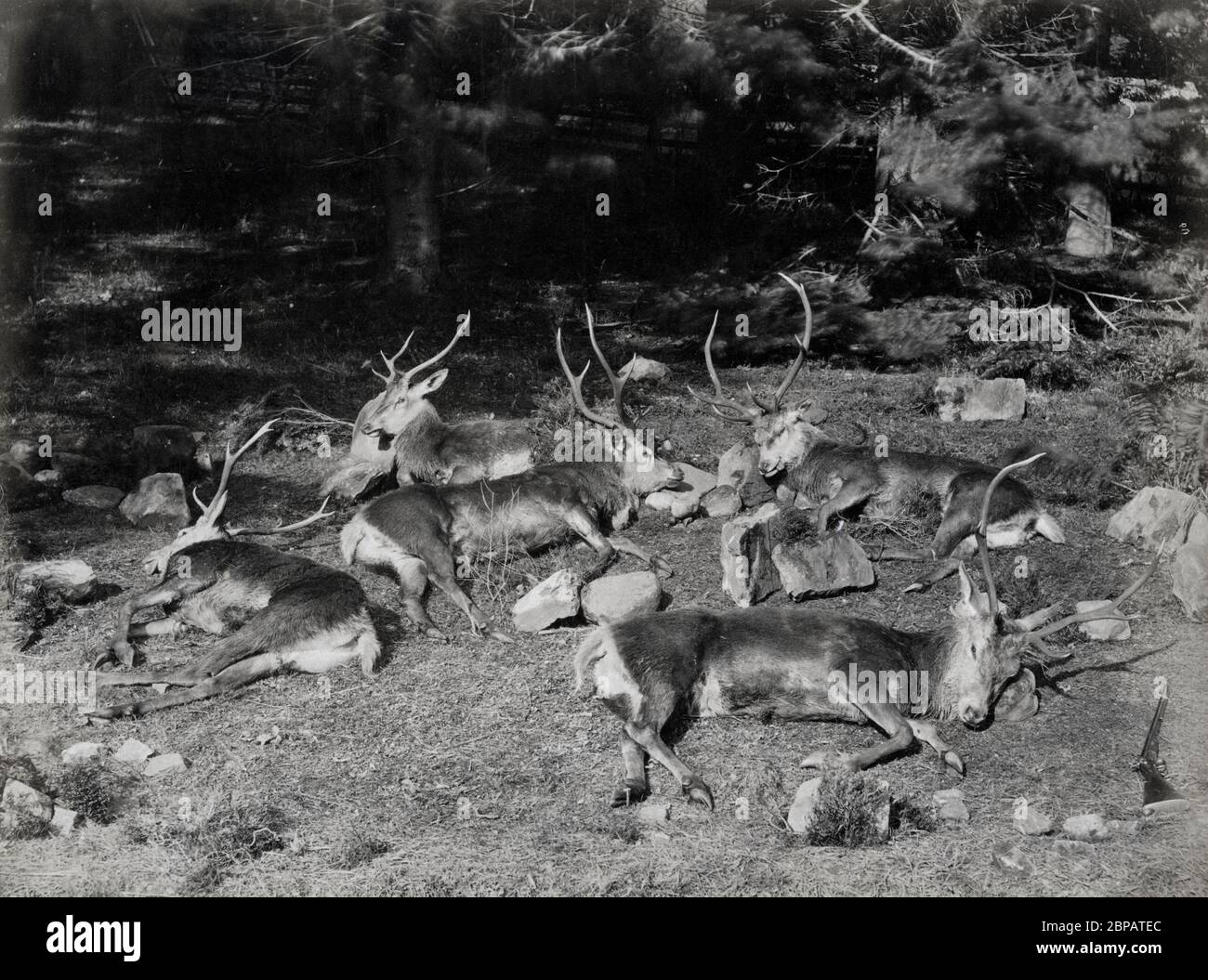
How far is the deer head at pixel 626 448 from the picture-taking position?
6.96m

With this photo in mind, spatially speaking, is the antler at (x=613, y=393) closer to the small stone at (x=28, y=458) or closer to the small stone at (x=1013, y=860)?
the small stone at (x=28, y=458)

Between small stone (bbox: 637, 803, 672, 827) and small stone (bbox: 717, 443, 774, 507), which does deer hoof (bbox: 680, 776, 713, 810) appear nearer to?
small stone (bbox: 637, 803, 672, 827)

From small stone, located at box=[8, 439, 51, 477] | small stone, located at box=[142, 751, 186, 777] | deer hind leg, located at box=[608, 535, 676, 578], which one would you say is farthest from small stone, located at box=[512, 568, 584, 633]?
small stone, located at box=[8, 439, 51, 477]

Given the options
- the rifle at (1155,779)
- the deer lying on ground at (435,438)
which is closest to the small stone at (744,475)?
the deer lying on ground at (435,438)

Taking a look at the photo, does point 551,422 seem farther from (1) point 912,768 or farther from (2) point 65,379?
(1) point 912,768

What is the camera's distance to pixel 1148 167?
7.84 m

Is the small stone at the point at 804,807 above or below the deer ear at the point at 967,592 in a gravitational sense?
below

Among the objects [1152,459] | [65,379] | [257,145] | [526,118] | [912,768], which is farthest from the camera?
[257,145]

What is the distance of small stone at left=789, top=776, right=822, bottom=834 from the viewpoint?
4.51m

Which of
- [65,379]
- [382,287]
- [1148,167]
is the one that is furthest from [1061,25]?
[65,379]

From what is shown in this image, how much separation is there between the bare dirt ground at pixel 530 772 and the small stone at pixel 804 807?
5 cm

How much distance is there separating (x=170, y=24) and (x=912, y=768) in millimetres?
5934

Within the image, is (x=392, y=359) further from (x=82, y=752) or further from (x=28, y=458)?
(x=82, y=752)

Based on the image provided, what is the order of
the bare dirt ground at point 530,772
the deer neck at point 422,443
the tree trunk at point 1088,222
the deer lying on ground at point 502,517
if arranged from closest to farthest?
the bare dirt ground at point 530,772, the deer lying on ground at point 502,517, the deer neck at point 422,443, the tree trunk at point 1088,222
